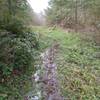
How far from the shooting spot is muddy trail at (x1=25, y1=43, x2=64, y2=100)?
6.27 meters

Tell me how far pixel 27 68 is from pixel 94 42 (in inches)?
290

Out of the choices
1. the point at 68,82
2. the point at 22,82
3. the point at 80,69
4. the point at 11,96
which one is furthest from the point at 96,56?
the point at 11,96

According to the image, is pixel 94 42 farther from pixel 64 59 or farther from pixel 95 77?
pixel 95 77

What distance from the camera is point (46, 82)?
7.36 m

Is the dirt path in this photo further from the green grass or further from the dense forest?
the green grass

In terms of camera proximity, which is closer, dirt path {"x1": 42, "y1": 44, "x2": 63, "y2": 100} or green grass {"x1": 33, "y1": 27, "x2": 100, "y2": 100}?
dirt path {"x1": 42, "y1": 44, "x2": 63, "y2": 100}

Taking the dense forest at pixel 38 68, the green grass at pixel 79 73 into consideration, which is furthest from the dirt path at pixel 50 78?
the green grass at pixel 79 73

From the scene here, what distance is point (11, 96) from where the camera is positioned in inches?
235

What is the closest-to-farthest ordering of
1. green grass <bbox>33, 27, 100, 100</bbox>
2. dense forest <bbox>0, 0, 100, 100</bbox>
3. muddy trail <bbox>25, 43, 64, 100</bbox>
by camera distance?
muddy trail <bbox>25, 43, 64, 100</bbox>, dense forest <bbox>0, 0, 100, 100</bbox>, green grass <bbox>33, 27, 100, 100</bbox>

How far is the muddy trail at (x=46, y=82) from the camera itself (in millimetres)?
6270

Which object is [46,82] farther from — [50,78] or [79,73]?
[79,73]

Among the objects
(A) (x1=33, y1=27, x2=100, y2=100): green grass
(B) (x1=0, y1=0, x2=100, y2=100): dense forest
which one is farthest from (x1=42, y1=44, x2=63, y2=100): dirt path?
(A) (x1=33, y1=27, x2=100, y2=100): green grass

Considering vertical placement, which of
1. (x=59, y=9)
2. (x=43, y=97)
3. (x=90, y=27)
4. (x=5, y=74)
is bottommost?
(x=43, y=97)

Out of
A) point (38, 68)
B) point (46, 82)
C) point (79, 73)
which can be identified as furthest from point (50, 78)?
point (79, 73)
